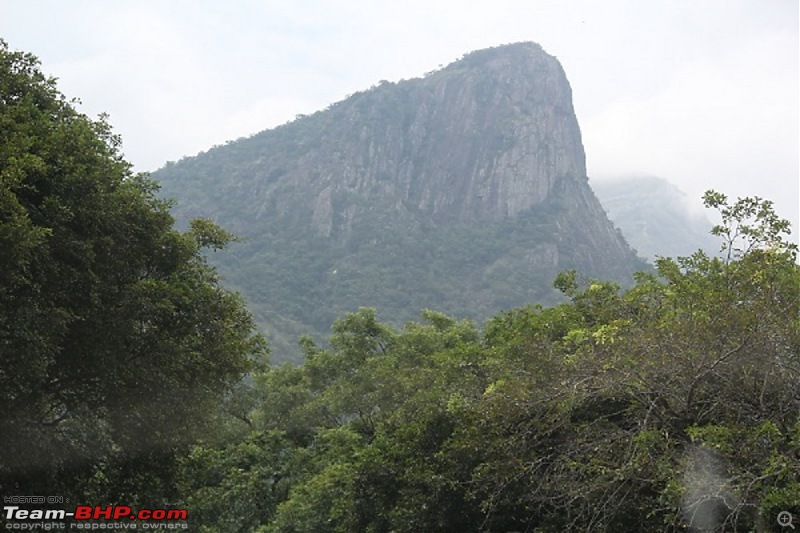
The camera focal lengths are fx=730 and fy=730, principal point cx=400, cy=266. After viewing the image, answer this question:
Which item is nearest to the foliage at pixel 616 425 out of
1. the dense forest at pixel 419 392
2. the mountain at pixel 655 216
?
the dense forest at pixel 419 392

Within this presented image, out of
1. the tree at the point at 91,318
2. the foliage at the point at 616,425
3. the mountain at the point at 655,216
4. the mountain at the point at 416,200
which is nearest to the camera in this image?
the foliage at the point at 616,425

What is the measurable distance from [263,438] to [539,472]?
366 inches

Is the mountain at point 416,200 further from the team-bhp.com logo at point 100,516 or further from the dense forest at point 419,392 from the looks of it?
the team-bhp.com logo at point 100,516

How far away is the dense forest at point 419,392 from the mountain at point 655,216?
419 feet

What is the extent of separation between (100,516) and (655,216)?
160 meters

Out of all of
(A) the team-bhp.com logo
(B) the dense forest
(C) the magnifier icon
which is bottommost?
(A) the team-bhp.com logo

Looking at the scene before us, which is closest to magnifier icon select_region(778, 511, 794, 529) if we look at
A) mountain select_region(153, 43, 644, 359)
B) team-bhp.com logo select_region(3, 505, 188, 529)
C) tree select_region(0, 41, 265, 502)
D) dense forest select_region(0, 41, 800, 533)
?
dense forest select_region(0, 41, 800, 533)

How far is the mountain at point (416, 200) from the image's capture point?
70.4 metres

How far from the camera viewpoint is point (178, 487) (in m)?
9.85

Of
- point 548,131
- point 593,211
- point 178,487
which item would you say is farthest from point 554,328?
point 548,131

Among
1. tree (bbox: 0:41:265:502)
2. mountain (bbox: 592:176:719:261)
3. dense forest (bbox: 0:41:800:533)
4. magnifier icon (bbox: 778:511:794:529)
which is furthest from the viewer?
mountain (bbox: 592:176:719:261)

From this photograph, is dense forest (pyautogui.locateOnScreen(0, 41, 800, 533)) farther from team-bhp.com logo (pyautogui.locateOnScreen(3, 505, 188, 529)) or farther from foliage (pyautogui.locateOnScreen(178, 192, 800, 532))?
team-bhp.com logo (pyautogui.locateOnScreen(3, 505, 188, 529))

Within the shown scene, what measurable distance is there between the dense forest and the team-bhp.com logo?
215 millimetres

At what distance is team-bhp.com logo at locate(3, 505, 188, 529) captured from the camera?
798 centimetres
